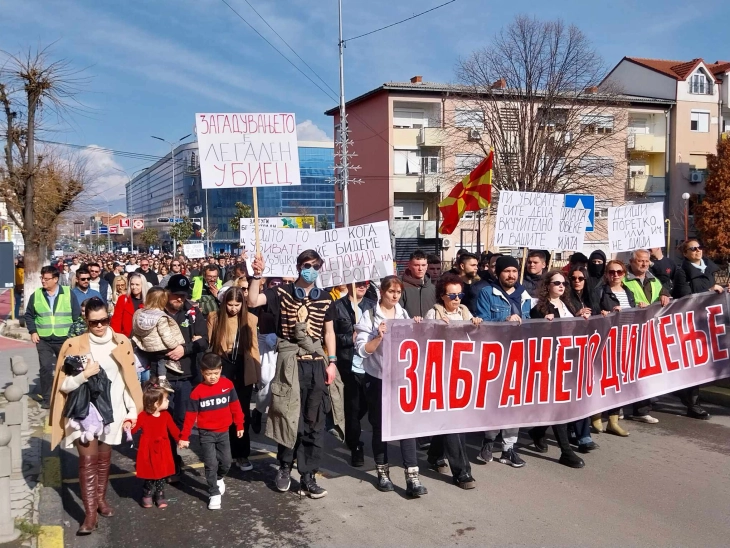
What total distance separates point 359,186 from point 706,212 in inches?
826

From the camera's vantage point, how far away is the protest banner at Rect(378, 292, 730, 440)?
568cm

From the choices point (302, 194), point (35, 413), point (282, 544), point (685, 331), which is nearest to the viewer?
point (282, 544)

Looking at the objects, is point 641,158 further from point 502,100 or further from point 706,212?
point 502,100

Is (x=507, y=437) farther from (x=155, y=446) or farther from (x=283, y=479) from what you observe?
(x=155, y=446)

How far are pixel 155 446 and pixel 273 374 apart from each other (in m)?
1.19

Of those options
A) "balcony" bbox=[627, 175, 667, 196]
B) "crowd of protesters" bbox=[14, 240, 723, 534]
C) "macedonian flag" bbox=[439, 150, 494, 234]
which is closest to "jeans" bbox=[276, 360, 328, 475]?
"crowd of protesters" bbox=[14, 240, 723, 534]

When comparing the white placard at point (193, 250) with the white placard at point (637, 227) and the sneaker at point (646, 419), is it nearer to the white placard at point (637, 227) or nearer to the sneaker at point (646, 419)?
the white placard at point (637, 227)

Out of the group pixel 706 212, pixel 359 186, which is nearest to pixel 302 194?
pixel 359 186

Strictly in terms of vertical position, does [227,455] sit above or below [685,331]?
below

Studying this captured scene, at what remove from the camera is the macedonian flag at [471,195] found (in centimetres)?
1107

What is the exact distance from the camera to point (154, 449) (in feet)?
17.5

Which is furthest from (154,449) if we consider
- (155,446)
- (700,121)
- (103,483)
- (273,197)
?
(273,197)

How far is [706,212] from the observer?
41.0 meters

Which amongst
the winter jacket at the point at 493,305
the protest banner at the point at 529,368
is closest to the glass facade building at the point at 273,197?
the protest banner at the point at 529,368
